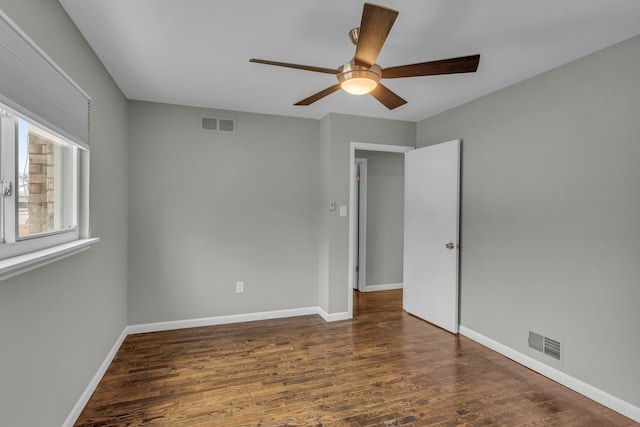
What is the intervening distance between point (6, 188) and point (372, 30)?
1729 mm

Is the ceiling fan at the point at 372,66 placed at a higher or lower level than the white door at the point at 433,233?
higher

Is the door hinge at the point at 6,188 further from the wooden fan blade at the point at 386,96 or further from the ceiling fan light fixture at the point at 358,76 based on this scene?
the wooden fan blade at the point at 386,96

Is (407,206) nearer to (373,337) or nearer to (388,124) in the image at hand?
(388,124)

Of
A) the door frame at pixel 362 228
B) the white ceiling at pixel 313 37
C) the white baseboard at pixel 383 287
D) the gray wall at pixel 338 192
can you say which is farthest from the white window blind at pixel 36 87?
the white baseboard at pixel 383 287

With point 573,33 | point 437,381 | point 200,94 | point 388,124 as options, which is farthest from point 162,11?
point 437,381

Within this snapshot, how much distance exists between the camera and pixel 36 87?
1525 millimetres

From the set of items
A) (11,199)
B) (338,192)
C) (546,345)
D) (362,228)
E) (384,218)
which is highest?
(338,192)

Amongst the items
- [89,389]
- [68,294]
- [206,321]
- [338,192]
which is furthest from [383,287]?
[68,294]

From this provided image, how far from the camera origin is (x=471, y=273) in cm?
342

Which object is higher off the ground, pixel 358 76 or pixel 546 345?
pixel 358 76

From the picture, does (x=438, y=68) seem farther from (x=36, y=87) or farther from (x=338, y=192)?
(x=338, y=192)

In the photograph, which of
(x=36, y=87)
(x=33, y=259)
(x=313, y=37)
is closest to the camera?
(x=33, y=259)

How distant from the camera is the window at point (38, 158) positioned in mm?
1365

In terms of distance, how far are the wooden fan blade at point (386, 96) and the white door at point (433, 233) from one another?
142 centimetres
